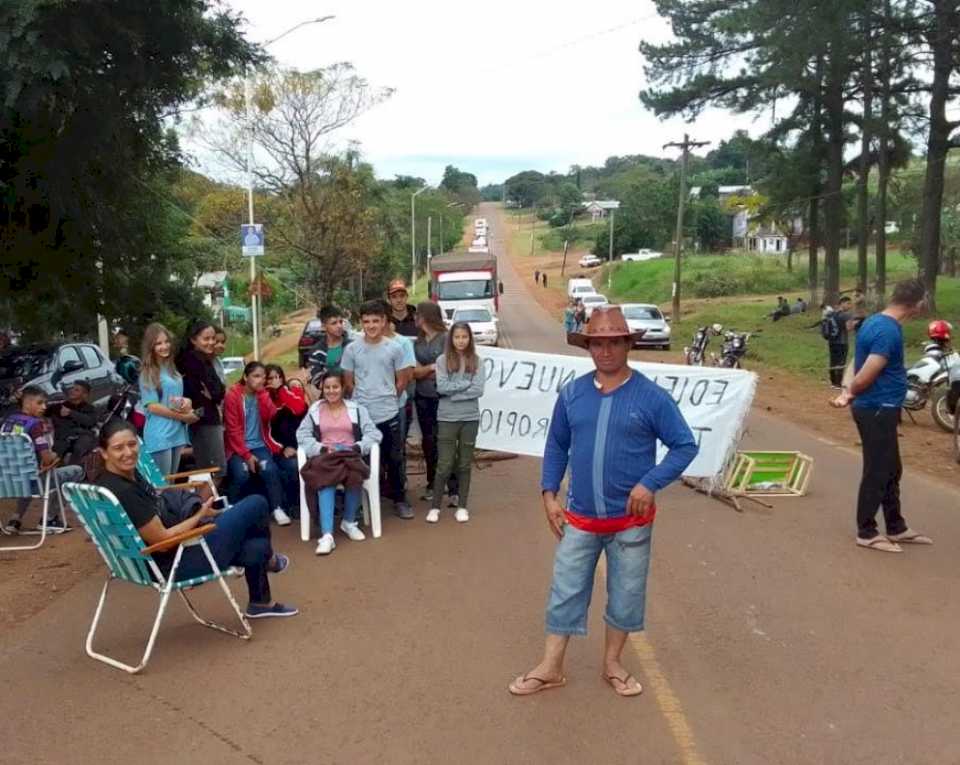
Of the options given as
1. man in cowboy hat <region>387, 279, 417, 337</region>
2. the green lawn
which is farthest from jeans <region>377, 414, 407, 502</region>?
the green lawn

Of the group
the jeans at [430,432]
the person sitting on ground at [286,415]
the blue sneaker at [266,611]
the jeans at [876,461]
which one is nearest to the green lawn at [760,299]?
the jeans at [430,432]

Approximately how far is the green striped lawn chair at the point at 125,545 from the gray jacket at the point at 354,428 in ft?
7.93

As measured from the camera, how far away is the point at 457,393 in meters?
8.26

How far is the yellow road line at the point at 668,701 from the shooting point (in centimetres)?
421

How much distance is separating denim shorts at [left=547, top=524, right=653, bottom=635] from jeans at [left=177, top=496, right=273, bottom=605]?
185 cm

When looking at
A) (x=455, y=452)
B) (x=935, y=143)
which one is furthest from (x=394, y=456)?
(x=935, y=143)

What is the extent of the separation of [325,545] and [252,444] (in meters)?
1.36

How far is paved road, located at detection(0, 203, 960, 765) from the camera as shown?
4297 millimetres

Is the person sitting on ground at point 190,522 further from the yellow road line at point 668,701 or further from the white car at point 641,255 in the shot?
the white car at point 641,255

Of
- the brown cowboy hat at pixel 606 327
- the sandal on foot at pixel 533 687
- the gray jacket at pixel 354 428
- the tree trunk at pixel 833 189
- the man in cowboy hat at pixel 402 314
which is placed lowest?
the sandal on foot at pixel 533 687

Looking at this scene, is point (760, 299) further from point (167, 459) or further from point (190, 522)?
point (190, 522)

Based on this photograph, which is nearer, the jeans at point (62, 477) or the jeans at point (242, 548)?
the jeans at point (242, 548)

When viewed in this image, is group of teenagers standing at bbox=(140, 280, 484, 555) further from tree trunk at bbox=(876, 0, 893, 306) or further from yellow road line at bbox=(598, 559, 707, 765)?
tree trunk at bbox=(876, 0, 893, 306)

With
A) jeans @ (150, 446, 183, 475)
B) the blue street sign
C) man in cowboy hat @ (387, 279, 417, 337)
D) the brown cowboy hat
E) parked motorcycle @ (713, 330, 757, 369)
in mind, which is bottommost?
parked motorcycle @ (713, 330, 757, 369)
